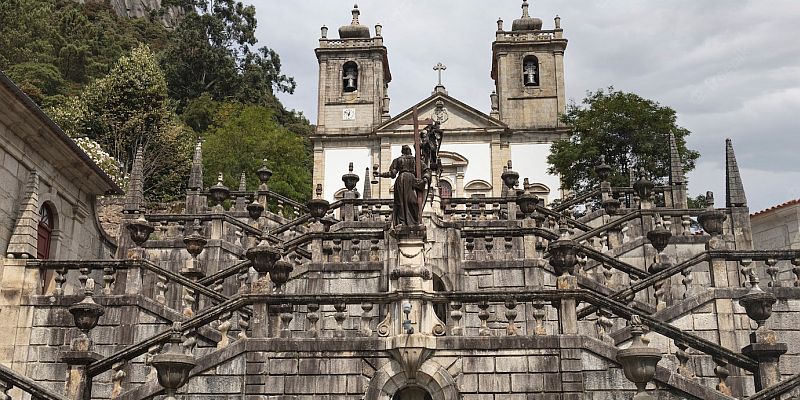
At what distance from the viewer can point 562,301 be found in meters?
11.9

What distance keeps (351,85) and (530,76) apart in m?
11.3

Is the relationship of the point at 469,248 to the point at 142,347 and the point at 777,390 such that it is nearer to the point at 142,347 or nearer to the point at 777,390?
the point at 142,347

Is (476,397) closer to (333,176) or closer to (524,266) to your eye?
(524,266)

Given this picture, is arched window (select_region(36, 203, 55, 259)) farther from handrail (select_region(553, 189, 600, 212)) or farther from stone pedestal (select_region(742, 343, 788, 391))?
handrail (select_region(553, 189, 600, 212))

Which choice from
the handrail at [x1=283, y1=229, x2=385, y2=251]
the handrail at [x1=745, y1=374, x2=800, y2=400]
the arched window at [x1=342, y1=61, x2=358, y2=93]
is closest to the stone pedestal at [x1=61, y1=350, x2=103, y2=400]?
the handrail at [x1=283, y1=229, x2=385, y2=251]

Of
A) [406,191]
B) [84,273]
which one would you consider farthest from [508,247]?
[84,273]

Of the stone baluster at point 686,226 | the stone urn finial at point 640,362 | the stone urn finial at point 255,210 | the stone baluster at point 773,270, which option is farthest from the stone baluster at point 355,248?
the stone baluster at point 686,226

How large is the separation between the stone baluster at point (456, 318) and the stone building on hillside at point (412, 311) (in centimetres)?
3

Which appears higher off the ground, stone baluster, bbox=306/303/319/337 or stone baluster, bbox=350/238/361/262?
stone baluster, bbox=350/238/361/262

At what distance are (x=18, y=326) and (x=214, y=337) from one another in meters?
4.58

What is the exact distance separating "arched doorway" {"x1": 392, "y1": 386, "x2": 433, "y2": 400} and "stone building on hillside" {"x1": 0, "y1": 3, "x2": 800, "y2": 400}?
61 millimetres

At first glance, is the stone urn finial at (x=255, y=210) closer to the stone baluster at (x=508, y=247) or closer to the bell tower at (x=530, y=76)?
the stone baluster at (x=508, y=247)

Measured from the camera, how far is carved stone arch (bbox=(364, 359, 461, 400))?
11.4 meters

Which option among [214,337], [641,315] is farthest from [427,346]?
[214,337]
